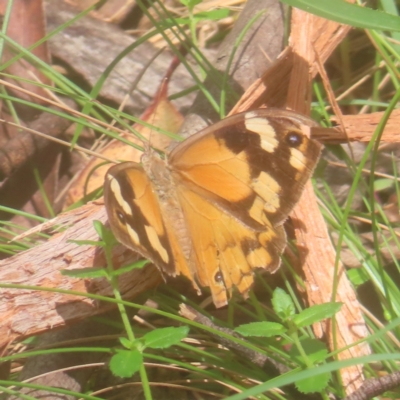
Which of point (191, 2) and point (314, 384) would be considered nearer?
point (314, 384)

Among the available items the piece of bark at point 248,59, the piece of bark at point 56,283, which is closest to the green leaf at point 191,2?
the piece of bark at point 248,59

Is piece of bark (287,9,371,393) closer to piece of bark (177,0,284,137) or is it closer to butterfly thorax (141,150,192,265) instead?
piece of bark (177,0,284,137)

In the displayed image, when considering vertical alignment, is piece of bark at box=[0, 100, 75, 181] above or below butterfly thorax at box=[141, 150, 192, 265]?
above

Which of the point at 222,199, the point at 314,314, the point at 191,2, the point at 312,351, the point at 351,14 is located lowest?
the point at 312,351

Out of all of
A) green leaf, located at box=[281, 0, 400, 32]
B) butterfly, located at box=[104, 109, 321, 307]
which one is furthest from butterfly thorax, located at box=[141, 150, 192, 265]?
green leaf, located at box=[281, 0, 400, 32]

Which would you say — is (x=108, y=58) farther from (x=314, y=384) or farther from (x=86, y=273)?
(x=314, y=384)

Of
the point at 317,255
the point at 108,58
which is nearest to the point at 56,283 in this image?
the point at 317,255

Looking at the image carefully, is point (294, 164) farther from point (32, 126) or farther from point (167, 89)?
point (32, 126)
